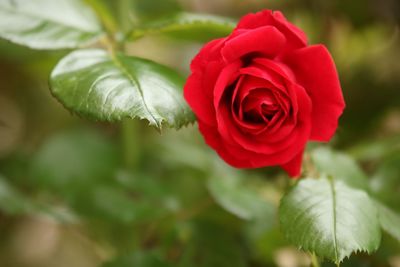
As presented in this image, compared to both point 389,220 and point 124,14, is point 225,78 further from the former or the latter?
point 124,14

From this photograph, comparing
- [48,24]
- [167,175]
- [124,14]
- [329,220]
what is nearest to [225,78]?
[329,220]

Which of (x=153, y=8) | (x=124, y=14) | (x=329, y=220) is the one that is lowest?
(x=329, y=220)

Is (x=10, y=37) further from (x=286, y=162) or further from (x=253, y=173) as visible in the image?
(x=253, y=173)

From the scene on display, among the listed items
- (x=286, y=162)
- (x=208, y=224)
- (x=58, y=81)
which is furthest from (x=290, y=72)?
(x=208, y=224)

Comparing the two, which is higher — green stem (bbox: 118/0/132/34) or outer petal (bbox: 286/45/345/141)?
green stem (bbox: 118/0/132/34)

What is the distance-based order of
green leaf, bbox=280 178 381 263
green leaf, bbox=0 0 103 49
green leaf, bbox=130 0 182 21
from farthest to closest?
1. green leaf, bbox=130 0 182 21
2. green leaf, bbox=0 0 103 49
3. green leaf, bbox=280 178 381 263

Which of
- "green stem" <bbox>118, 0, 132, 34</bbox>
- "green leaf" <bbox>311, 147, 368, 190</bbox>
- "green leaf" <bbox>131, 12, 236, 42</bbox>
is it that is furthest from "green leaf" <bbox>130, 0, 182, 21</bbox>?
"green leaf" <bbox>311, 147, 368, 190</bbox>

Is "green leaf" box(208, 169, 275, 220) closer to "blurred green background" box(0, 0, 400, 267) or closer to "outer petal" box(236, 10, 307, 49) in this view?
"blurred green background" box(0, 0, 400, 267)

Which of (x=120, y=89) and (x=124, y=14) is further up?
(x=124, y=14)
